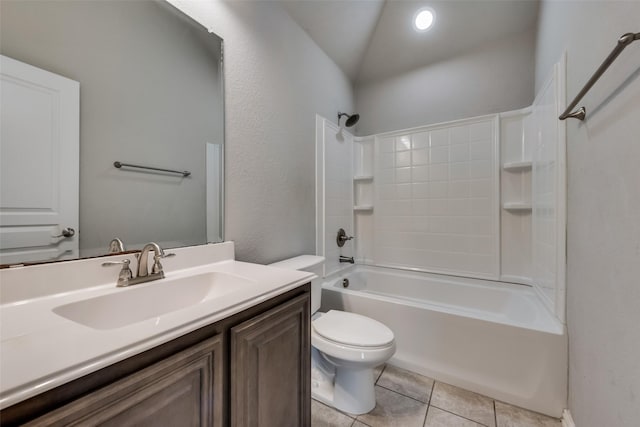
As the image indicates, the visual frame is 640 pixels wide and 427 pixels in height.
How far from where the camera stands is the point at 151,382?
0.53 meters

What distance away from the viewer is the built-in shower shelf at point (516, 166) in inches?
76.3

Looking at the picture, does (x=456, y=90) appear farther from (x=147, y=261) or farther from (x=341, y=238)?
(x=147, y=261)

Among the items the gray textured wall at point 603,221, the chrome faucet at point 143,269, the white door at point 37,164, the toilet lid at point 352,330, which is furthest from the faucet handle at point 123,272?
the gray textured wall at point 603,221

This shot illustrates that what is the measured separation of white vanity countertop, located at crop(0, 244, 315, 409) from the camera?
0.40m

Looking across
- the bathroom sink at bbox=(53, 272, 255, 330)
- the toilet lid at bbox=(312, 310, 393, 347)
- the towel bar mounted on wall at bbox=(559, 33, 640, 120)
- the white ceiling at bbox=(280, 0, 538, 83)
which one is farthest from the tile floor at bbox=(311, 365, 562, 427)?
the white ceiling at bbox=(280, 0, 538, 83)

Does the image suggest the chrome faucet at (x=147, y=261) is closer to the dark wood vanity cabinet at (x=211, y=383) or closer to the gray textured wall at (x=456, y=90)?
the dark wood vanity cabinet at (x=211, y=383)

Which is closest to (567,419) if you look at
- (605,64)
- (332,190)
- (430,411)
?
(430,411)

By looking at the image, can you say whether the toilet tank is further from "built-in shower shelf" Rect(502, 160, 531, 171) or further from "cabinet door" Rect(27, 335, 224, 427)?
"built-in shower shelf" Rect(502, 160, 531, 171)

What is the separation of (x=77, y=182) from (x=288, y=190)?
1.11 metres

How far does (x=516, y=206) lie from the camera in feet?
6.48

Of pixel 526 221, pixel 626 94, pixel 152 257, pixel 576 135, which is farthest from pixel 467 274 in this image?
pixel 152 257

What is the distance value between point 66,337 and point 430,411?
1632mm

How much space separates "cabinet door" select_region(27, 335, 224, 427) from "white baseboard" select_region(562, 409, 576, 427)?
1.64 meters

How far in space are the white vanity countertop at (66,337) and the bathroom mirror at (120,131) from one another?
0.21m
